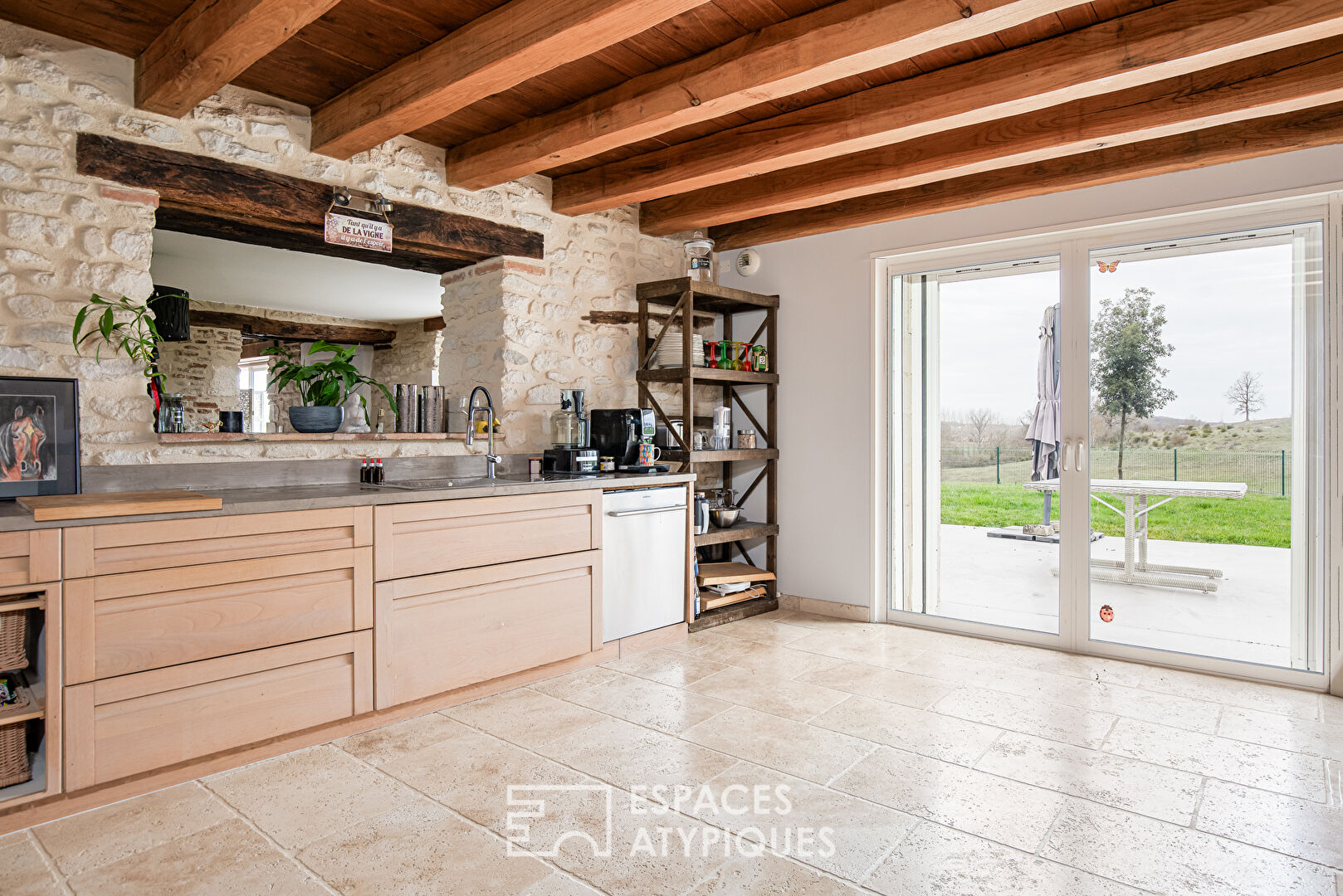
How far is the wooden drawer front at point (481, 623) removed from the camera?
2.89 meters

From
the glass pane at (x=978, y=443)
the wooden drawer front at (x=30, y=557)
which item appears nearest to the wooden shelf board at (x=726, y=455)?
the glass pane at (x=978, y=443)

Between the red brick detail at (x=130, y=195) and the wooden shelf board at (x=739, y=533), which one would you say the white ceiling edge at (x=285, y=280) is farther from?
the wooden shelf board at (x=739, y=533)

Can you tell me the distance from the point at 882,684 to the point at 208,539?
108 inches

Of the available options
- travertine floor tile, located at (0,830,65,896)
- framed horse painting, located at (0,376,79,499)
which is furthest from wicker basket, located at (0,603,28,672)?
framed horse painting, located at (0,376,79,499)

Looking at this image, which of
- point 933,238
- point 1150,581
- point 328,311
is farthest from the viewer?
point 328,311

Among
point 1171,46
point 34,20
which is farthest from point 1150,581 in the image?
point 34,20

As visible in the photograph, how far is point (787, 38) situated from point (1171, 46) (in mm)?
1226

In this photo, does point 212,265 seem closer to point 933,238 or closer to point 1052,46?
point 933,238

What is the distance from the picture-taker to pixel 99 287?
2.77 m

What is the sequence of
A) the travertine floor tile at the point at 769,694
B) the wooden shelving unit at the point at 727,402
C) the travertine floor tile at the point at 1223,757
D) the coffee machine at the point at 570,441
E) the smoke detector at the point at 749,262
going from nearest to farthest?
the travertine floor tile at the point at 1223,757, the travertine floor tile at the point at 769,694, the coffee machine at the point at 570,441, the wooden shelving unit at the point at 727,402, the smoke detector at the point at 749,262

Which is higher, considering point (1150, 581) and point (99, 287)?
point (99, 287)

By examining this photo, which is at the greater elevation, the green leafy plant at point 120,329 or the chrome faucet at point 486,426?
the green leafy plant at point 120,329

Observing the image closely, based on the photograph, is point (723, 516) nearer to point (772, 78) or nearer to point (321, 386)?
point (321, 386)

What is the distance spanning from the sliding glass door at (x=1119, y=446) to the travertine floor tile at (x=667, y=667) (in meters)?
1.47
